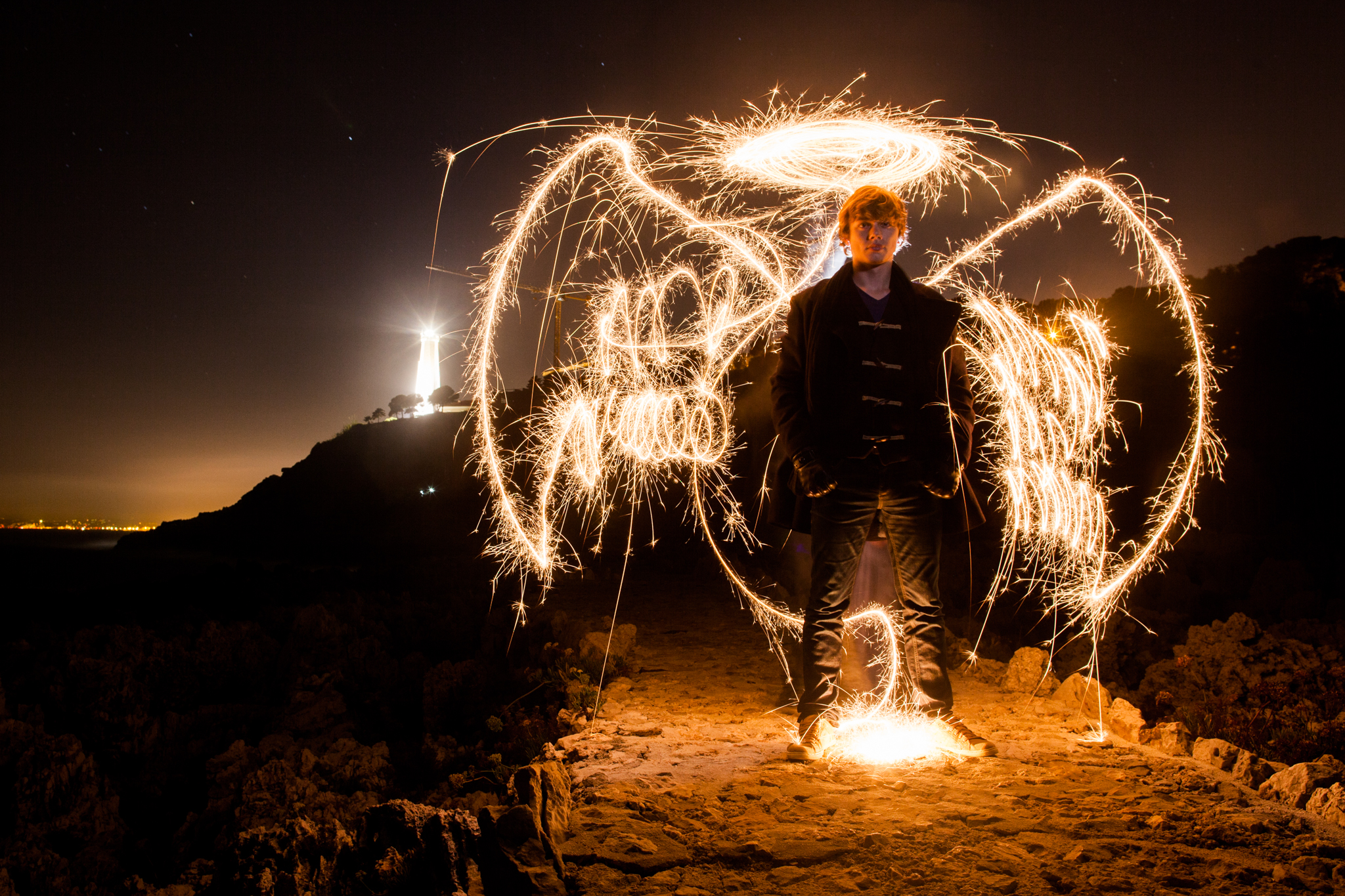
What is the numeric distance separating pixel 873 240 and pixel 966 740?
205cm

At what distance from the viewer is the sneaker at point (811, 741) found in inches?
112

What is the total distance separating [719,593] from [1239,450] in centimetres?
763

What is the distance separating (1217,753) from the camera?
2.75 metres

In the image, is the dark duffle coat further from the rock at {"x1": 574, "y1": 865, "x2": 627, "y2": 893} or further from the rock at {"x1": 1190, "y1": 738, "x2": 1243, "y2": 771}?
the rock at {"x1": 574, "y1": 865, "x2": 627, "y2": 893}

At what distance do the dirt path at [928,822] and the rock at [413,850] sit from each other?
1.09ft

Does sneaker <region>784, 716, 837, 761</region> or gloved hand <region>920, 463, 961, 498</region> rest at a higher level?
gloved hand <region>920, 463, 961, 498</region>

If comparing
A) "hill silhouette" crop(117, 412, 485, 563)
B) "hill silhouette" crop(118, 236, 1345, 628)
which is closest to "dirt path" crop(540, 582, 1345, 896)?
"hill silhouette" crop(118, 236, 1345, 628)

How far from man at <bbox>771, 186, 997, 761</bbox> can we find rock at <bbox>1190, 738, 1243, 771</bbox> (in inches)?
32.0

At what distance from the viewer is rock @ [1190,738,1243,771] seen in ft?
8.82

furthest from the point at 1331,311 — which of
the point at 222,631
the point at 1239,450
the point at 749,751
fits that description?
the point at 222,631

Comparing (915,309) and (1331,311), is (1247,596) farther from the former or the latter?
(1331,311)

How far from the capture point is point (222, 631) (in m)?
5.98

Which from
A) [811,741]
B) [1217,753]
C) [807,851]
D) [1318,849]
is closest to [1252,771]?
[1217,753]

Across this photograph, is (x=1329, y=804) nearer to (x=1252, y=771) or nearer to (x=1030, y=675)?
(x=1252, y=771)
